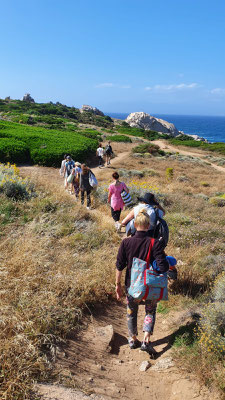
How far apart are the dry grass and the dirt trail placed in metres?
0.20

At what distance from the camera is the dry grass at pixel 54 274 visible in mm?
2785

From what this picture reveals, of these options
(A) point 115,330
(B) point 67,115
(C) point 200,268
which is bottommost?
(A) point 115,330

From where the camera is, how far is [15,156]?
54.8ft

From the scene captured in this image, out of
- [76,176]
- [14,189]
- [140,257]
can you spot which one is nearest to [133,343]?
[140,257]

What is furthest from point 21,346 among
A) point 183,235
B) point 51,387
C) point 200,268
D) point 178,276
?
point 183,235

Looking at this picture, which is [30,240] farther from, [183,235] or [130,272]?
[183,235]

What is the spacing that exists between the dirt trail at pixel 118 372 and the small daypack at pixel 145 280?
859mm

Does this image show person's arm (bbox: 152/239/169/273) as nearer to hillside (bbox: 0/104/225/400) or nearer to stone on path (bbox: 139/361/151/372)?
hillside (bbox: 0/104/225/400)

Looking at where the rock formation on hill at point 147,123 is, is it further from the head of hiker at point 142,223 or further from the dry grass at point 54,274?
the head of hiker at point 142,223

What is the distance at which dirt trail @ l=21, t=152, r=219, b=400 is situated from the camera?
274cm

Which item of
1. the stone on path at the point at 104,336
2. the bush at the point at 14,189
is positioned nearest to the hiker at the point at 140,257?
the stone on path at the point at 104,336

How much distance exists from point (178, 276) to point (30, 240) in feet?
8.76

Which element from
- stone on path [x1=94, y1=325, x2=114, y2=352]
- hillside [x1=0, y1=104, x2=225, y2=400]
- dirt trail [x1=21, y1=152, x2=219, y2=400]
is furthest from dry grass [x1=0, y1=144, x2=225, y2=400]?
stone on path [x1=94, y1=325, x2=114, y2=352]

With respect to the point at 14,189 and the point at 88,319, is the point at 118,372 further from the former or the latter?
the point at 14,189
